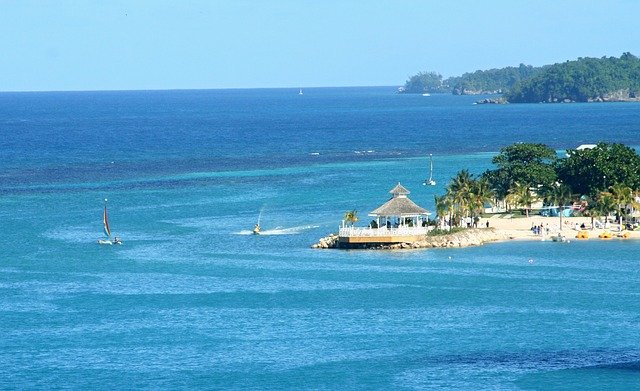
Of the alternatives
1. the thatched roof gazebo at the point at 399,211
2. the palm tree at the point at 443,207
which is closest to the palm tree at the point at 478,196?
the palm tree at the point at 443,207

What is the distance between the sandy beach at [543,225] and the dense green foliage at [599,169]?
3.43 metres

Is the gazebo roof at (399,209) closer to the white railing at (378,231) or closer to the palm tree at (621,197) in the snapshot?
the white railing at (378,231)

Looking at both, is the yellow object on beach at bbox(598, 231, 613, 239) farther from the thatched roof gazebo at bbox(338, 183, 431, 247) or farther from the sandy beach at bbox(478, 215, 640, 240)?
the thatched roof gazebo at bbox(338, 183, 431, 247)

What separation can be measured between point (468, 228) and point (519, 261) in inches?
341

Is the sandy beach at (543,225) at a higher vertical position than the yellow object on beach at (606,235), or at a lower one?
higher

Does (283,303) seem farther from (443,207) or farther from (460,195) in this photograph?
(460,195)

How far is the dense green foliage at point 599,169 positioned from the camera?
99375mm

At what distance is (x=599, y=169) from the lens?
99.8 m

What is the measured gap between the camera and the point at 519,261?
275 feet

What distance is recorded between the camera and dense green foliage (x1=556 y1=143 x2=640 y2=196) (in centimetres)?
9938

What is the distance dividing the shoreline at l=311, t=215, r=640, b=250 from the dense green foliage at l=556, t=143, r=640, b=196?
136 inches

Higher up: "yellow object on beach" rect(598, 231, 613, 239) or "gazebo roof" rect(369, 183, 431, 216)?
"gazebo roof" rect(369, 183, 431, 216)

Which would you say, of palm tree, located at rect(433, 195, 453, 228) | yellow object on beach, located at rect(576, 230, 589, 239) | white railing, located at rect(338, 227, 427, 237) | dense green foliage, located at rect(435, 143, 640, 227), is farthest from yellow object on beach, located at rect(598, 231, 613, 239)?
white railing, located at rect(338, 227, 427, 237)

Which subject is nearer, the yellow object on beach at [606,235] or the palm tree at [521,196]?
the yellow object on beach at [606,235]
